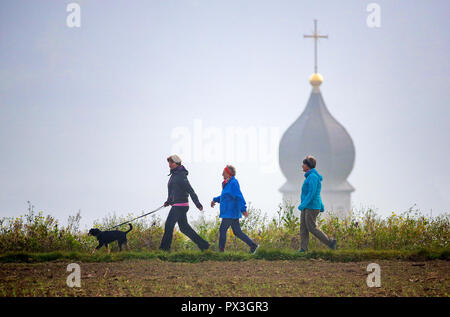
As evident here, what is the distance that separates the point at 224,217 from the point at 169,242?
1.31m

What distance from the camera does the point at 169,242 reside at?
13109 mm

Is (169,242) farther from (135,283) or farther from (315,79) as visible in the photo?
(315,79)

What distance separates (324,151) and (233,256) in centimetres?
8189

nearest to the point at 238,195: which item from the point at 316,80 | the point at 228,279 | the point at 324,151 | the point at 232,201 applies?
the point at 232,201

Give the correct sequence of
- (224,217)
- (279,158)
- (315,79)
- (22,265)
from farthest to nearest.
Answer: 1. (279,158)
2. (315,79)
3. (224,217)
4. (22,265)

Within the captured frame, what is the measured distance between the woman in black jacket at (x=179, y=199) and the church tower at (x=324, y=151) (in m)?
79.7

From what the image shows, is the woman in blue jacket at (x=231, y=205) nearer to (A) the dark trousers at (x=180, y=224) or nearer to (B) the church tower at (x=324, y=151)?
(A) the dark trousers at (x=180, y=224)

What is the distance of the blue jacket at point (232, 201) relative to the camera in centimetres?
1270

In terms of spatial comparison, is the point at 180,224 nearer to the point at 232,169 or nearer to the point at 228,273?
the point at 232,169

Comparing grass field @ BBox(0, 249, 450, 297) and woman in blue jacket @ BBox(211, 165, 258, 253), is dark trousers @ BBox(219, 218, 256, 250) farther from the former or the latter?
grass field @ BBox(0, 249, 450, 297)

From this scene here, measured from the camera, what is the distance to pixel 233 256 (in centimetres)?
1227

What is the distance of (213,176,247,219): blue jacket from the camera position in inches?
500
